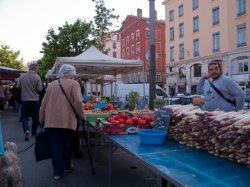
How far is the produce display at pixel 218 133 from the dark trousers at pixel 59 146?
1.89 meters

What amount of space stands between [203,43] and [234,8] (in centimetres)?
546

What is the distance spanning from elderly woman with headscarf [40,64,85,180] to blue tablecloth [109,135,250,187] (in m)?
1.44

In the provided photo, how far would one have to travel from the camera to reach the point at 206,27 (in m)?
34.2

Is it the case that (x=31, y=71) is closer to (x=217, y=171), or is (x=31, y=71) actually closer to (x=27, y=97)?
(x=27, y=97)

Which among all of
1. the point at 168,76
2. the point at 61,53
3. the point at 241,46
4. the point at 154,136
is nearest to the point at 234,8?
the point at 241,46

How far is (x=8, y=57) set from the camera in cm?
4162

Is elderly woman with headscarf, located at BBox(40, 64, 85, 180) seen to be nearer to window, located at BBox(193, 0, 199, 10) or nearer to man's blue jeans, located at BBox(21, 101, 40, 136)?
man's blue jeans, located at BBox(21, 101, 40, 136)

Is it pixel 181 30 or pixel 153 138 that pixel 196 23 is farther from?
pixel 153 138

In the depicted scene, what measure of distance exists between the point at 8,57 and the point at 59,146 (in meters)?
40.3

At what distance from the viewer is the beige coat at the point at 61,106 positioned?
4359mm

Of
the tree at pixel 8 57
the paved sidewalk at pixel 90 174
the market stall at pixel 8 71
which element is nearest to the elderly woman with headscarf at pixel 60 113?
the paved sidewalk at pixel 90 174

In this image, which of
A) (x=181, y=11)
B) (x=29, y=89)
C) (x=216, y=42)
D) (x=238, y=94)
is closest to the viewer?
(x=238, y=94)

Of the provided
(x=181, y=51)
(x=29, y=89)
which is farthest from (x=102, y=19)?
(x=181, y=51)

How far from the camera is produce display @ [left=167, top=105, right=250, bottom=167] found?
233cm
